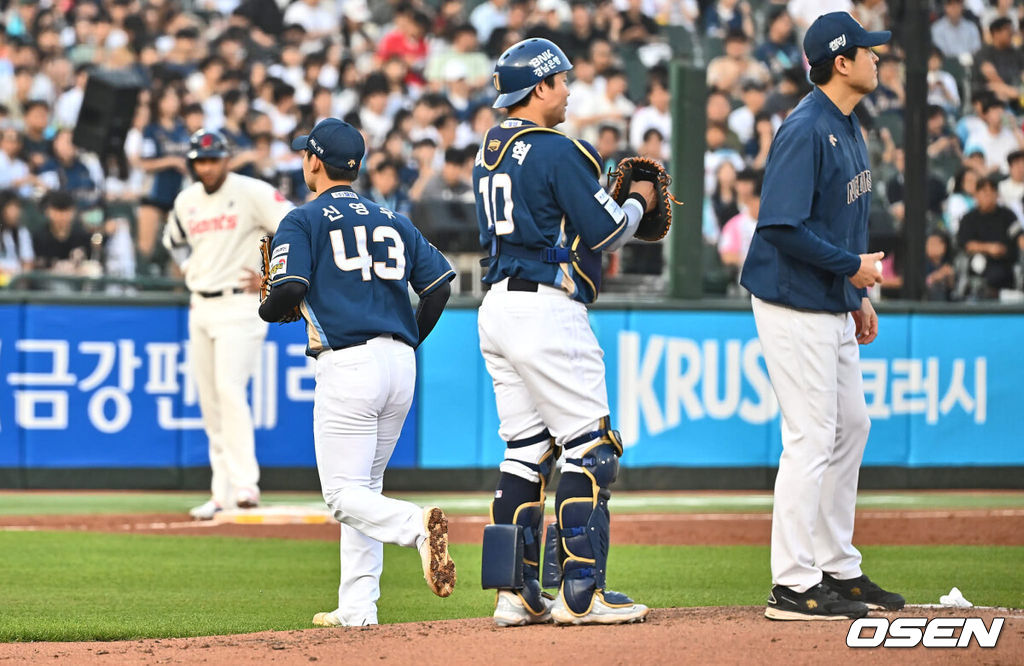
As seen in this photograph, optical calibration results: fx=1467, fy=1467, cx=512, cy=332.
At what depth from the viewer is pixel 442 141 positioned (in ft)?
48.3

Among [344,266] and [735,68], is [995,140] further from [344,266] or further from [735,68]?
[344,266]

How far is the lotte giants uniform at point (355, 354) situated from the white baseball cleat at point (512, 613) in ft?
1.33

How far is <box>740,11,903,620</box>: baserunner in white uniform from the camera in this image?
18.6ft

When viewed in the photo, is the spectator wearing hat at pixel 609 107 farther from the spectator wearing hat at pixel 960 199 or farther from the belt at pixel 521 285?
the belt at pixel 521 285

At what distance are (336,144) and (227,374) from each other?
14.0ft

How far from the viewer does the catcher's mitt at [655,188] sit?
19.6 ft

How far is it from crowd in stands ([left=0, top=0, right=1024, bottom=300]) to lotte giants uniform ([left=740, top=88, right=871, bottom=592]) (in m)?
6.29

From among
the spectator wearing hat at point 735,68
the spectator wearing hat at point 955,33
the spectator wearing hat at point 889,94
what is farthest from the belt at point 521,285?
the spectator wearing hat at point 735,68

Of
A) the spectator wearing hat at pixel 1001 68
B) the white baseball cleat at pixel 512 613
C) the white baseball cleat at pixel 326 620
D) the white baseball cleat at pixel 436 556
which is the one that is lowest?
the white baseball cleat at pixel 326 620

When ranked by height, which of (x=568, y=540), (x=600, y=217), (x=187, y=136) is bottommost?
(x=568, y=540)

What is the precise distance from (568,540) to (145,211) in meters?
8.21

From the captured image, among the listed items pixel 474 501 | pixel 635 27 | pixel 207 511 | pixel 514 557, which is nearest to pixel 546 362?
pixel 514 557

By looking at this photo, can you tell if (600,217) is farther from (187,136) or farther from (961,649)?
(187,136)

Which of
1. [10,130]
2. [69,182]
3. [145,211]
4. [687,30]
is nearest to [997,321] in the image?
[687,30]
